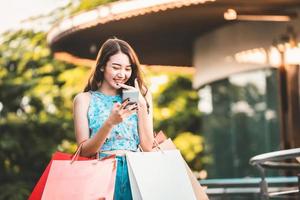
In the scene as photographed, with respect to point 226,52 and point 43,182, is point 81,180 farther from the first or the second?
point 226,52

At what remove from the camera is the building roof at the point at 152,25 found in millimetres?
10266

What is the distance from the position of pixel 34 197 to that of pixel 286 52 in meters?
8.33

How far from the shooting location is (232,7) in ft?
35.2

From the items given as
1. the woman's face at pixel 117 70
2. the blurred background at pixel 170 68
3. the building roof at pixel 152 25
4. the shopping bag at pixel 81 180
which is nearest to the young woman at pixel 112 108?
the woman's face at pixel 117 70

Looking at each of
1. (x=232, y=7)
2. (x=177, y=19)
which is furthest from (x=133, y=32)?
(x=232, y=7)

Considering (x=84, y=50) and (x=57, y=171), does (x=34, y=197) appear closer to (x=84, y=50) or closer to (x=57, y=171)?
(x=57, y=171)

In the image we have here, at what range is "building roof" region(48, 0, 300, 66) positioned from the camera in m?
10.3

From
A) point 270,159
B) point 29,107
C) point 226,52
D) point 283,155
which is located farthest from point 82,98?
point 29,107

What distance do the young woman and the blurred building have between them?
564 centimetres

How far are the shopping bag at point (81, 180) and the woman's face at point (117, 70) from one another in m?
0.44

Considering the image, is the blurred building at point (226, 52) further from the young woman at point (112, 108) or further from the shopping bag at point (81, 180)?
the shopping bag at point (81, 180)

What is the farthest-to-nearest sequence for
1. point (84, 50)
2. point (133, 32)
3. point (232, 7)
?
point (84, 50), point (133, 32), point (232, 7)

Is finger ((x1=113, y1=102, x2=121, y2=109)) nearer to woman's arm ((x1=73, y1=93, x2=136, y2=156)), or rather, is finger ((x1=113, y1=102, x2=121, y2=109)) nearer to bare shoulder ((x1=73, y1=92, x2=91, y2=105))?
woman's arm ((x1=73, y1=93, x2=136, y2=156))

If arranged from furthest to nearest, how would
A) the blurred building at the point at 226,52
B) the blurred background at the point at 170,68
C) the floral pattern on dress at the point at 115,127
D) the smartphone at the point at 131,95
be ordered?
the blurred background at the point at 170,68 < the blurred building at the point at 226,52 < the floral pattern on dress at the point at 115,127 < the smartphone at the point at 131,95
